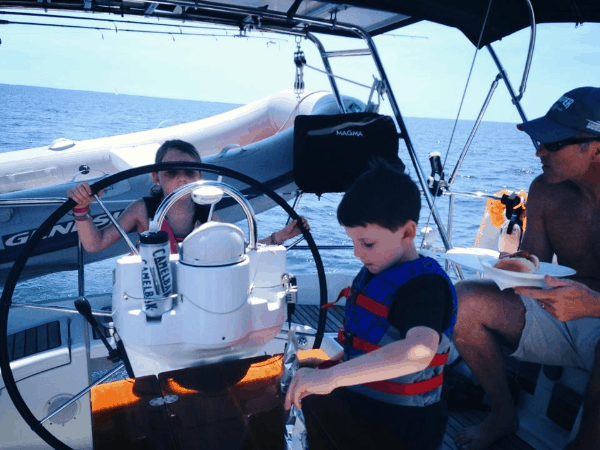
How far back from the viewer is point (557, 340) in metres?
1.18

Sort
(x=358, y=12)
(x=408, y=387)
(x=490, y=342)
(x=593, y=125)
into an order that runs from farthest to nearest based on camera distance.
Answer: (x=358, y=12)
(x=490, y=342)
(x=593, y=125)
(x=408, y=387)

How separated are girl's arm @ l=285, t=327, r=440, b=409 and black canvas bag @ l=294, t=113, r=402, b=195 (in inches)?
47.0

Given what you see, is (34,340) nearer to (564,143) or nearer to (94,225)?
(94,225)

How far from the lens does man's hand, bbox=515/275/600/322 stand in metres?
0.98

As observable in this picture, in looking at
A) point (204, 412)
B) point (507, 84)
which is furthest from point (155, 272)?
point (507, 84)

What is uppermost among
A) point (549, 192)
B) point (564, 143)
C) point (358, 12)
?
point (358, 12)

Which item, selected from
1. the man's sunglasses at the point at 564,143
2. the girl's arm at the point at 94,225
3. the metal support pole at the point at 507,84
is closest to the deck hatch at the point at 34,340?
the girl's arm at the point at 94,225

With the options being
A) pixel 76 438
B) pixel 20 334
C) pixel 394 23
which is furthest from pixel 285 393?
pixel 394 23

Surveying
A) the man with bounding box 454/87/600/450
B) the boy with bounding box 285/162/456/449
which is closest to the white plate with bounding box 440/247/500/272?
the man with bounding box 454/87/600/450

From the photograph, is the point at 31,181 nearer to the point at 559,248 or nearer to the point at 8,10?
the point at 8,10

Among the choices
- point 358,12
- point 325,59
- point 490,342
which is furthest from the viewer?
point 325,59

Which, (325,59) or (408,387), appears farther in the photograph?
(325,59)

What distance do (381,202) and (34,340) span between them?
58.2 inches

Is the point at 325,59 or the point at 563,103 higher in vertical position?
the point at 325,59
